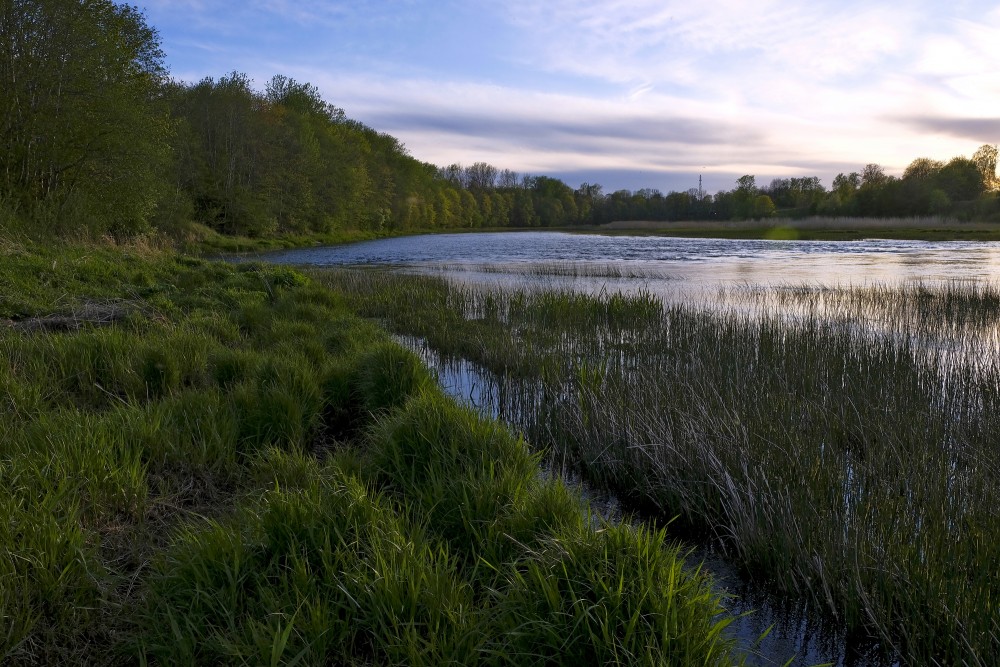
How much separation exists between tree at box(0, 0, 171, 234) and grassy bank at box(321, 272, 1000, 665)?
1609 cm

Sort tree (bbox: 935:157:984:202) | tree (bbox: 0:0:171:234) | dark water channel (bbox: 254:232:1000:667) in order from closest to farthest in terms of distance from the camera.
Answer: dark water channel (bbox: 254:232:1000:667) → tree (bbox: 0:0:171:234) → tree (bbox: 935:157:984:202)

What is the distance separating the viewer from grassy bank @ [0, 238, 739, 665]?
230 cm

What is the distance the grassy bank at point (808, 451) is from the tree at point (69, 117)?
16.1m

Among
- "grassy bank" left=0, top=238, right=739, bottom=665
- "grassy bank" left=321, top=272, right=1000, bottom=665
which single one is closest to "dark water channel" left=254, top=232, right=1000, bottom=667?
"grassy bank" left=321, top=272, right=1000, bottom=665

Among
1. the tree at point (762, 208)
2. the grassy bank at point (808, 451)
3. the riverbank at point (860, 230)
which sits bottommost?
the grassy bank at point (808, 451)

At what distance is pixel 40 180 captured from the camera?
1828 cm

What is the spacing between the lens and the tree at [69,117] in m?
16.9

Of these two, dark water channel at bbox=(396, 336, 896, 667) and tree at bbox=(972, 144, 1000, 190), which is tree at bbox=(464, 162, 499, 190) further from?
dark water channel at bbox=(396, 336, 896, 667)

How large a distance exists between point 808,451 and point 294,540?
353cm

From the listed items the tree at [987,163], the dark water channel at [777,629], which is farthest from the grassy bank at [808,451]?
the tree at [987,163]

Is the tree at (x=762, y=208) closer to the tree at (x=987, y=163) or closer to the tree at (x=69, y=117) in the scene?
the tree at (x=987, y=163)

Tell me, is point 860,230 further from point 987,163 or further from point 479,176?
point 479,176

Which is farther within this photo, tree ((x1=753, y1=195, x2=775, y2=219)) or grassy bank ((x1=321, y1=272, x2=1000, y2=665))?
tree ((x1=753, y1=195, x2=775, y2=219))

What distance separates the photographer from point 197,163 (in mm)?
41156
